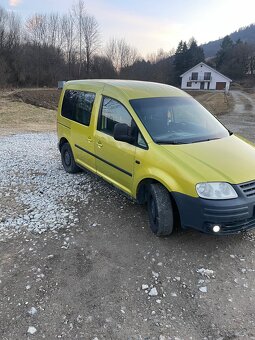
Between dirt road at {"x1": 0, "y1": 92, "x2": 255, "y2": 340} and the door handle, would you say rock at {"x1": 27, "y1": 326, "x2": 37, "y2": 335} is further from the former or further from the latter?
the door handle

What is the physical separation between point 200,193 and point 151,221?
3.13 ft

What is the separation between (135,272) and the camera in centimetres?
337

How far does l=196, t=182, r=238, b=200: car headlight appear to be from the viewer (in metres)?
3.36

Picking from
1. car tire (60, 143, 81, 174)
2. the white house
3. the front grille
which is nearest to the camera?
the front grille

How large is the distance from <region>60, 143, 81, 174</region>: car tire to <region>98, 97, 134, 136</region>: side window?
156 centimetres

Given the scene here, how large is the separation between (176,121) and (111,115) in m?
1.03

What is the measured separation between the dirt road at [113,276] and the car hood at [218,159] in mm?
987

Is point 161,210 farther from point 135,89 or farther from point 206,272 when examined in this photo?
point 135,89

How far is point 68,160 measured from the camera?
6441 millimetres

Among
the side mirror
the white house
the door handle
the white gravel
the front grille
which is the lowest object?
the white gravel

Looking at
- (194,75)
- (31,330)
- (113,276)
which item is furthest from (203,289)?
(194,75)

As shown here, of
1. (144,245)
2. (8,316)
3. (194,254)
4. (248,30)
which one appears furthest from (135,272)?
(248,30)

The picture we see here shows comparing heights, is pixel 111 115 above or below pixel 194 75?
below

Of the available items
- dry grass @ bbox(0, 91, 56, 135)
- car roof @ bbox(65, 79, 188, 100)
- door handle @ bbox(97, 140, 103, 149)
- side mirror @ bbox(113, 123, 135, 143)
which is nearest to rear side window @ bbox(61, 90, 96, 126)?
car roof @ bbox(65, 79, 188, 100)
